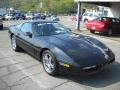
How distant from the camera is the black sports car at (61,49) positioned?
555cm

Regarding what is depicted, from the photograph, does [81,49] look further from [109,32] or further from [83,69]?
[109,32]

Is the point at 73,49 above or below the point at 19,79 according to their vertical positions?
above

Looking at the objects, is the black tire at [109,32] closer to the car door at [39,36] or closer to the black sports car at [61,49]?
the black sports car at [61,49]

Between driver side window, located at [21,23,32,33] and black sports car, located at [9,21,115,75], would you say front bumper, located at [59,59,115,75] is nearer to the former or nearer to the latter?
black sports car, located at [9,21,115,75]

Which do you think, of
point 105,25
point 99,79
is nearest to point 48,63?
point 99,79

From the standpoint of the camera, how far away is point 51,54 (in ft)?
19.6

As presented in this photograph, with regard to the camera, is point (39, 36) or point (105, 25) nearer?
point (39, 36)

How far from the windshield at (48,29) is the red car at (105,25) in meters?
8.65

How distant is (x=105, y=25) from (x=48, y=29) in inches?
362

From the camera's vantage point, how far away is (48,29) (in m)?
7.34

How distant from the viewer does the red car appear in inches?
623

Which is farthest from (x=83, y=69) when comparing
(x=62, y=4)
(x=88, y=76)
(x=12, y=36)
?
(x=62, y=4)

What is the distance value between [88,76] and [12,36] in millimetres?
4339

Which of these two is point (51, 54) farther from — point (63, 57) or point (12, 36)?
point (12, 36)
